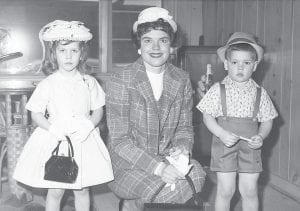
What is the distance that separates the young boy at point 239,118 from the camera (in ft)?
7.19

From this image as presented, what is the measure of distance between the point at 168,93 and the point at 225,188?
2.03 feet

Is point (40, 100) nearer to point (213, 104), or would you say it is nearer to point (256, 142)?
point (213, 104)

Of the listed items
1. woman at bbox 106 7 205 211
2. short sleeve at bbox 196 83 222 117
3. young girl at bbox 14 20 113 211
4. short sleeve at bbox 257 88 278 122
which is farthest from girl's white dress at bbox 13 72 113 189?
short sleeve at bbox 257 88 278 122

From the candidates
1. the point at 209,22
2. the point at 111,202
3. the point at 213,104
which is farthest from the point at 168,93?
the point at 209,22

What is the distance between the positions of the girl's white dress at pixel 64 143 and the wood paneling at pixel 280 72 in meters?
1.54

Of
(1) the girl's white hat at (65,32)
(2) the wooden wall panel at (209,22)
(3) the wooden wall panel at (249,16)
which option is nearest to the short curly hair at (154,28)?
(1) the girl's white hat at (65,32)

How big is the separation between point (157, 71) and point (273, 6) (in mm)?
1450

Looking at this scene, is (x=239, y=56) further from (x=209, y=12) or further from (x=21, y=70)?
(x=21, y=70)

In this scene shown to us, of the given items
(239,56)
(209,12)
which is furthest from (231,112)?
(209,12)

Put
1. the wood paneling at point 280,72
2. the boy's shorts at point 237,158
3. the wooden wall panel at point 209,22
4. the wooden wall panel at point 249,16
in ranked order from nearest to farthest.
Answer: the boy's shorts at point 237,158
the wood paneling at point 280,72
the wooden wall panel at point 249,16
the wooden wall panel at point 209,22

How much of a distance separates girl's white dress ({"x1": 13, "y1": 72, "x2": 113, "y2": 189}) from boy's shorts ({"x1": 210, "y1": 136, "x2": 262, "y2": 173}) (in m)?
0.60

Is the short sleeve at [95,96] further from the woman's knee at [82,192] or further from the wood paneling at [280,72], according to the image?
the wood paneling at [280,72]

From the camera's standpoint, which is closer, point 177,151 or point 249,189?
point 177,151

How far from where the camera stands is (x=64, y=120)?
6.95 ft
